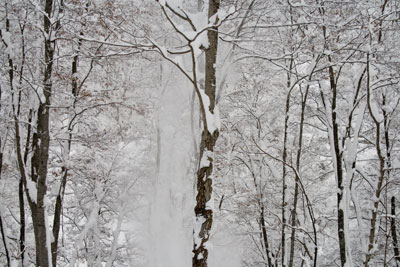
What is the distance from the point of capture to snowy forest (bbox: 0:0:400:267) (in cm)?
472

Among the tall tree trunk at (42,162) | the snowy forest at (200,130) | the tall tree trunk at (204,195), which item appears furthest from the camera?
the tall tree trunk at (42,162)

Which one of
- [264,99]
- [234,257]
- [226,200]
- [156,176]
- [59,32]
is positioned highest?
[264,99]

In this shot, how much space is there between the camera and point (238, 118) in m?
10.6

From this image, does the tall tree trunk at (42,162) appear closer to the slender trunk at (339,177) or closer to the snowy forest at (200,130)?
the snowy forest at (200,130)

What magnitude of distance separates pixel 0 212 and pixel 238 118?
7.15 metres

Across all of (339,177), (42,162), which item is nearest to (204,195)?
(339,177)

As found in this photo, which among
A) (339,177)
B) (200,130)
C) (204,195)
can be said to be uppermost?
(200,130)

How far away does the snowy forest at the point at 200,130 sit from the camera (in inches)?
186

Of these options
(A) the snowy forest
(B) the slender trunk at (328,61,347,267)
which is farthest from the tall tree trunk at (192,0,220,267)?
(B) the slender trunk at (328,61,347,267)

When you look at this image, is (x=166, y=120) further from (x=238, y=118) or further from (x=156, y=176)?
(x=238, y=118)

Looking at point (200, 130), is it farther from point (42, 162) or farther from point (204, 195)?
point (204, 195)

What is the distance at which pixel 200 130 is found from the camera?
8023mm

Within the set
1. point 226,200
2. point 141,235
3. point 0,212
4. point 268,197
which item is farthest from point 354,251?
point 0,212

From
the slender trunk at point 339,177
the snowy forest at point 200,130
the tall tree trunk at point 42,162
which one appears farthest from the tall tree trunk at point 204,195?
the tall tree trunk at point 42,162
